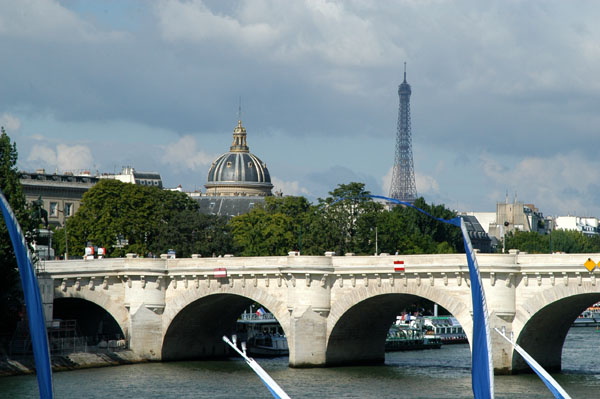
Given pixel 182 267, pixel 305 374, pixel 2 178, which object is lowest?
pixel 305 374

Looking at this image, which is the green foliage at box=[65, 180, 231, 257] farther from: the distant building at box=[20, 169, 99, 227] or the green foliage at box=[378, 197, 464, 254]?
the distant building at box=[20, 169, 99, 227]

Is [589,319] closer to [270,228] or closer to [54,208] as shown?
[270,228]

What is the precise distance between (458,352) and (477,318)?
212 feet

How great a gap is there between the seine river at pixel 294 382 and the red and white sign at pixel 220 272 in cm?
549

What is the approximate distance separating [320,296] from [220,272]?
257 inches

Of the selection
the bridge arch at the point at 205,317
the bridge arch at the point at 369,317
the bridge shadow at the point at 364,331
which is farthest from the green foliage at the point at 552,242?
the bridge arch at the point at 369,317

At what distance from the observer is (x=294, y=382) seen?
204ft

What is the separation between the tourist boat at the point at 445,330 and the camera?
333ft

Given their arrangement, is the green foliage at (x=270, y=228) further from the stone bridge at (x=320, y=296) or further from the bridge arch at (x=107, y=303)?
the bridge arch at (x=107, y=303)

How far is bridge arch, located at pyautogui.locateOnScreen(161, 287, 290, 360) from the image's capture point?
70812 mm

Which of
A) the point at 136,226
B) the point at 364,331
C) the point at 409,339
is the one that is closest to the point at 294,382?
the point at 364,331

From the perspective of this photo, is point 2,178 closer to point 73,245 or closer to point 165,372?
point 165,372

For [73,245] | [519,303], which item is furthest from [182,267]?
[73,245]

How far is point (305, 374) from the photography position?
65.8 metres
